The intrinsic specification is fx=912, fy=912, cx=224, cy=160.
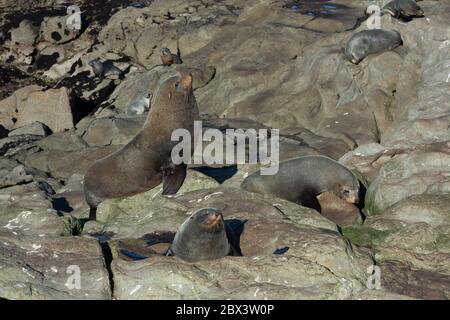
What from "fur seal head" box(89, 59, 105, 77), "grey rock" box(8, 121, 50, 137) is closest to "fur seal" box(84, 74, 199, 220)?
"grey rock" box(8, 121, 50, 137)

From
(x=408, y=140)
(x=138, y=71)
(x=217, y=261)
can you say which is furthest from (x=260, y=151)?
(x=138, y=71)

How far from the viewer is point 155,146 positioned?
11.8 m

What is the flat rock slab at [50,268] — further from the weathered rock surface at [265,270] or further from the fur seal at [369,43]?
the fur seal at [369,43]

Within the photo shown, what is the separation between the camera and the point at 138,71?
23.4 m

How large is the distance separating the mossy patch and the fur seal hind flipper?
2.27 m

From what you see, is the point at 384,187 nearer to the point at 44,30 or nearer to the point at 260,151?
the point at 260,151

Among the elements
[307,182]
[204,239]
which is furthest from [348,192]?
[204,239]

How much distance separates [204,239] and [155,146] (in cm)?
374

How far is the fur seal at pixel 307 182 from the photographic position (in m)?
11.7

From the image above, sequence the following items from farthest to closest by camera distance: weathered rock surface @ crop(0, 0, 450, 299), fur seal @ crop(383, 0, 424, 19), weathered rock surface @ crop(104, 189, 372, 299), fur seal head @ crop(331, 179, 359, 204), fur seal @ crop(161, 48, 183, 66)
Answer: fur seal @ crop(161, 48, 183, 66)
fur seal @ crop(383, 0, 424, 19)
fur seal head @ crop(331, 179, 359, 204)
weathered rock surface @ crop(0, 0, 450, 299)
weathered rock surface @ crop(104, 189, 372, 299)

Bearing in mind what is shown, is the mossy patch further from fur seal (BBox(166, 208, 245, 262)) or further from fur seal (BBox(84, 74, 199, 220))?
fur seal (BBox(84, 74, 199, 220))

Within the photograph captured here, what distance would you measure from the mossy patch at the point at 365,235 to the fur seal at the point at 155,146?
2.72 m

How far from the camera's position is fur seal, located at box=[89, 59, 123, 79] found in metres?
23.2
